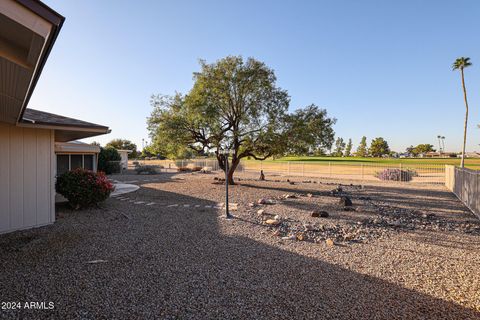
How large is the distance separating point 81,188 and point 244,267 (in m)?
6.36

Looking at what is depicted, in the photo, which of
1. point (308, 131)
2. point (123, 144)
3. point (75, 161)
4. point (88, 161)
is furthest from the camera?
point (123, 144)

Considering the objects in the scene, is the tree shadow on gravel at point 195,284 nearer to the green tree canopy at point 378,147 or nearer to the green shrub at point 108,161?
the green shrub at point 108,161

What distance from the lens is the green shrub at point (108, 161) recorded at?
74.2 ft

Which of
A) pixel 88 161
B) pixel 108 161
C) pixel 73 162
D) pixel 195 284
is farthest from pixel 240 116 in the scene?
pixel 108 161

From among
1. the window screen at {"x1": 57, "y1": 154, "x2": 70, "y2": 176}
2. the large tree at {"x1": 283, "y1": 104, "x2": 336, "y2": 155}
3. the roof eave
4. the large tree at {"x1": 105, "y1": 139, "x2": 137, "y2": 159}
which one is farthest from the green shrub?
the large tree at {"x1": 105, "y1": 139, "x2": 137, "y2": 159}

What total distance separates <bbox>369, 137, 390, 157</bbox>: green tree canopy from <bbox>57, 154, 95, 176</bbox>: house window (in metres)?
97.5

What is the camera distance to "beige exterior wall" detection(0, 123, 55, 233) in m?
5.53

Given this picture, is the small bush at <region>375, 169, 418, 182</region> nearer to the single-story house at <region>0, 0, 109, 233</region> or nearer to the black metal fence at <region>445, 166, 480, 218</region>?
the black metal fence at <region>445, 166, 480, 218</region>

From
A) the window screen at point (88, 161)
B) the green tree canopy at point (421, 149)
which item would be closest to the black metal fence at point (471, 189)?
the window screen at point (88, 161)

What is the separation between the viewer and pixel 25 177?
228 inches

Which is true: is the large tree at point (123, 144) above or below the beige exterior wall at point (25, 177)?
above

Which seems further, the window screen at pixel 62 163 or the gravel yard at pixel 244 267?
the window screen at pixel 62 163

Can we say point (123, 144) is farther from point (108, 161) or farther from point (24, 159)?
point (24, 159)

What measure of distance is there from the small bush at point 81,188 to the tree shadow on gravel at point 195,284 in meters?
2.42
